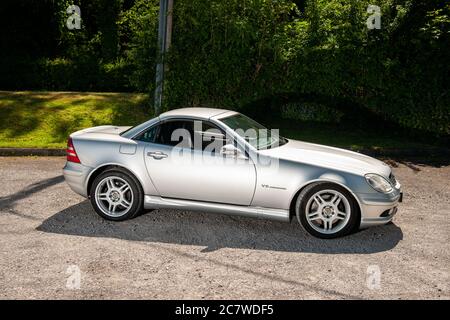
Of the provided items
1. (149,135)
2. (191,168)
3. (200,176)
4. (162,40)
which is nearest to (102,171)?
(149,135)

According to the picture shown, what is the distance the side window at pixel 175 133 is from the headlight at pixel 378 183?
7.00 ft

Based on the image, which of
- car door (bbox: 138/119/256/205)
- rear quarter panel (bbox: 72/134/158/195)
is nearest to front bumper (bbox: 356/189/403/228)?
car door (bbox: 138/119/256/205)

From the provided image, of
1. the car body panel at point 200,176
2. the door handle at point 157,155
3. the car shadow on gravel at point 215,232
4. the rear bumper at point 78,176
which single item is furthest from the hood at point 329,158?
the rear bumper at point 78,176

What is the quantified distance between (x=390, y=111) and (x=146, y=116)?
19.6 ft

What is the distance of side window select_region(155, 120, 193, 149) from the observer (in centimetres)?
660

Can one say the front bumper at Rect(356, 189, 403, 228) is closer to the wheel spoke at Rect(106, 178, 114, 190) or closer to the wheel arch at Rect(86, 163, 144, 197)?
the wheel arch at Rect(86, 163, 144, 197)

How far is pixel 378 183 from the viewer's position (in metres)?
6.06

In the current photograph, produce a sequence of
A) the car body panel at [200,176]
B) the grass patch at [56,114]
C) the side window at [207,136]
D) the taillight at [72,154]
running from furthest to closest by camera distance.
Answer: the grass patch at [56,114]
the taillight at [72,154]
the side window at [207,136]
the car body panel at [200,176]

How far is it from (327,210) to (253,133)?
1406 millimetres

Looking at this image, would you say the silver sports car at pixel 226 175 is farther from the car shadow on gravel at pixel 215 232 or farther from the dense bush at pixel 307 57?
the dense bush at pixel 307 57

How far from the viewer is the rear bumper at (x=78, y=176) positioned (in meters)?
6.76

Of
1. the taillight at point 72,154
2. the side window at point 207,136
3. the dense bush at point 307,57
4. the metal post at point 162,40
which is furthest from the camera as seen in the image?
the dense bush at point 307,57

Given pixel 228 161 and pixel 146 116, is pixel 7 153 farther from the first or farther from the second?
pixel 228 161

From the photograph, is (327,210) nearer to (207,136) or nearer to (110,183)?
(207,136)
